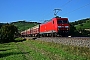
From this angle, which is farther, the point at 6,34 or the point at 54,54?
the point at 6,34

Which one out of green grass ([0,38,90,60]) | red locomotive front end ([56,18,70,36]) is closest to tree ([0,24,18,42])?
red locomotive front end ([56,18,70,36])

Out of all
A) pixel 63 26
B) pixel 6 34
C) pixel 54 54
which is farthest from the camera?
pixel 6 34

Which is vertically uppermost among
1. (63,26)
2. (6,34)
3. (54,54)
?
(63,26)

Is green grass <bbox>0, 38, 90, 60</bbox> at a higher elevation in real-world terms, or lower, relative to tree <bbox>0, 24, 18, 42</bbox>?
lower

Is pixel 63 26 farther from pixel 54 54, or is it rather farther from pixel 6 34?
pixel 6 34

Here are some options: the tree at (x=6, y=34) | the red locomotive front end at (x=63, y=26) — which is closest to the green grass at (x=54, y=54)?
the red locomotive front end at (x=63, y=26)

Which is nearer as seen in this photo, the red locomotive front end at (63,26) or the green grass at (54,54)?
the green grass at (54,54)

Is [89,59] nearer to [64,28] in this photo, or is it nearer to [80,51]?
[80,51]

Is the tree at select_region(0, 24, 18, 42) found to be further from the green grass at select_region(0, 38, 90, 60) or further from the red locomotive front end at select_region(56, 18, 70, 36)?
the green grass at select_region(0, 38, 90, 60)

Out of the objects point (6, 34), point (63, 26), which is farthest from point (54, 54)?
point (6, 34)

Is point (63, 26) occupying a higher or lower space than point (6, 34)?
higher

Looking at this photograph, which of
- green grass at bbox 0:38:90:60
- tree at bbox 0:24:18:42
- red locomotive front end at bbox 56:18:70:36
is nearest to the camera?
green grass at bbox 0:38:90:60

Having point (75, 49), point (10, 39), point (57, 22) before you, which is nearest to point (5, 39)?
point (10, 39)

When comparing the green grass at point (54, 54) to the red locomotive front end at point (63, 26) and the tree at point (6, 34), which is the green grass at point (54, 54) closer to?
the red locomotive front end at point (63, 26)
